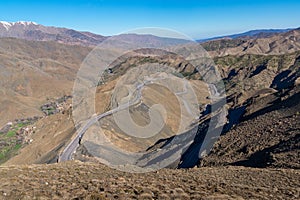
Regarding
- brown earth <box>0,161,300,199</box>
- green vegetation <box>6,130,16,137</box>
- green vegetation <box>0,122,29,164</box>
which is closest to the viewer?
brown earth <box>0,161,300,199</box>

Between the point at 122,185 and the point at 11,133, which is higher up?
the point at 122,185

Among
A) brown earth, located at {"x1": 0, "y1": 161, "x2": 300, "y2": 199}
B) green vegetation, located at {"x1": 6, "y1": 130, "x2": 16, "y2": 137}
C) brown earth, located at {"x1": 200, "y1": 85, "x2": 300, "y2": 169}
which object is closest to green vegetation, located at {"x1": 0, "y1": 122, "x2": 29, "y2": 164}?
green vegetation, located at {"x1": 6, "y1": 130, "x2": 16, "y2": 137}

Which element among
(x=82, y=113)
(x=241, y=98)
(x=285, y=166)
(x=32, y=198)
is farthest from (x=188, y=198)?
(x=82, y=113)

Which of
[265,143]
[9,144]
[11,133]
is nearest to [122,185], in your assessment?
[265,143]

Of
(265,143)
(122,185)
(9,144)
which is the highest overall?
(122,185)

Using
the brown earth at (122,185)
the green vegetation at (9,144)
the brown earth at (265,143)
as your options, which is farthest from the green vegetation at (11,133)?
the brown earth at (122,185)

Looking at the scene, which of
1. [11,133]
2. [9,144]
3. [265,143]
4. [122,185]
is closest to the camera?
[122,185]

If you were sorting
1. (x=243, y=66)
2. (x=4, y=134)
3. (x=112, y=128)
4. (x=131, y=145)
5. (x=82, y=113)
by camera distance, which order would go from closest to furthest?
(x=131, y=145), (x=112, y=128), (x=82, y=113), (x=4, y=134), (x=243, y=66)

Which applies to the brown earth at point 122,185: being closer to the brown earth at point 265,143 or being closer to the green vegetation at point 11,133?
the brown earth at point 265,143

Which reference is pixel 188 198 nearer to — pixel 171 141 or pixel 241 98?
pixel 171 141

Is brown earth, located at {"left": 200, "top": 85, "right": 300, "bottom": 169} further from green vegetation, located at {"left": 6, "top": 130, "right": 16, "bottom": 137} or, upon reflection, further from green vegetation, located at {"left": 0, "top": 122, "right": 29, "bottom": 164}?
green vegetation, located at {"left": 6, "top": 130, "right": 16, "bottom": 137}

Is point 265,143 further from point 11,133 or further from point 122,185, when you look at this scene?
point 11,133
